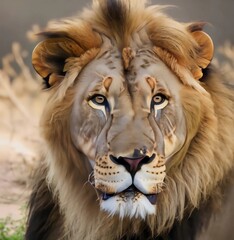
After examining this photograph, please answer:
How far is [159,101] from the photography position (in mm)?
2725

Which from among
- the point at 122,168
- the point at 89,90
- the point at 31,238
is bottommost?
the point at 31,238

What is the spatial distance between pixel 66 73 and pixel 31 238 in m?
0.75

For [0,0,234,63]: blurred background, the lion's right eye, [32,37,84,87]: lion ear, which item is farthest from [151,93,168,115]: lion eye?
[0,0,234,63]: blurred background

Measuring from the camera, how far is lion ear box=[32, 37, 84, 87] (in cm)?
279

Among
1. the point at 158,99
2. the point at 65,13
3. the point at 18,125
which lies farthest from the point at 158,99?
the point at 18,125

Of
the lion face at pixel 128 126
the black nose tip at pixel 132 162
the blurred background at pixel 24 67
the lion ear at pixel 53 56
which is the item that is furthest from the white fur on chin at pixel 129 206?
the blurred background at pixel 24 67

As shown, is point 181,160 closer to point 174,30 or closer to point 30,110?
point 174,30

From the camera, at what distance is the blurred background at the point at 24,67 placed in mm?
3479

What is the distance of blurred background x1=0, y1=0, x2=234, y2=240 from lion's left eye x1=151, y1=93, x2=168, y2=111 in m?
0.63

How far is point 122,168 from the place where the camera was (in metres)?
2.57

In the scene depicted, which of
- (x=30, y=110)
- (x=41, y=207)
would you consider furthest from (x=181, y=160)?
(x=30, y=110)

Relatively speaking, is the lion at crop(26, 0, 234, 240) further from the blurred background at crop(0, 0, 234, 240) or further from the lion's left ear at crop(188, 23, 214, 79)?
the blurred background at crop(0, 0, 234, 240)

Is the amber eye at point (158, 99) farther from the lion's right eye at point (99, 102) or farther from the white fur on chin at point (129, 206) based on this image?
the white fur on chin at point (129, 206)

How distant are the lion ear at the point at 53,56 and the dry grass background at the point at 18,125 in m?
0.73
